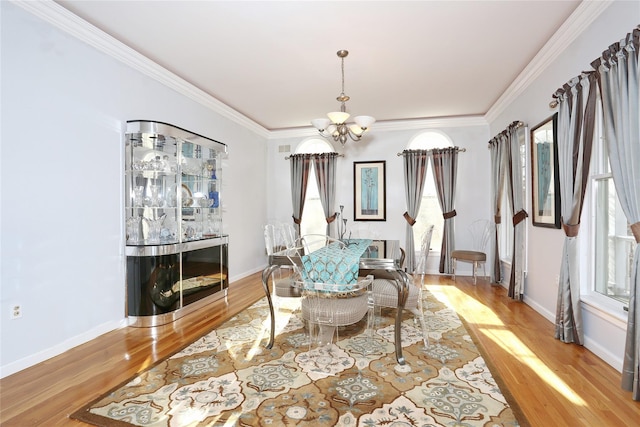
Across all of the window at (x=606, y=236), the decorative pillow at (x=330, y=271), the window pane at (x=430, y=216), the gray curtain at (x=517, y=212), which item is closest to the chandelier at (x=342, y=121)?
the decorative pillow at (x=330, y=271)

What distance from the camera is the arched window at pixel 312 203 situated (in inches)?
269

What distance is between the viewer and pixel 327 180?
6551 mm

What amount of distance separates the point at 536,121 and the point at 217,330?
447 centimetres

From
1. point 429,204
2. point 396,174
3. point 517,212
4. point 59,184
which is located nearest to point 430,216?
point 429,204

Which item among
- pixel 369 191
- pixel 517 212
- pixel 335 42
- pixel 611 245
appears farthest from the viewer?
pixel 369 191

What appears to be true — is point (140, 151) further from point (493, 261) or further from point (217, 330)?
point (493, 261)

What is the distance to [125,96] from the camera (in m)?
3.50

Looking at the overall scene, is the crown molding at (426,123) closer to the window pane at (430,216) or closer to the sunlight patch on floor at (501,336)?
the window pane at (430,216)

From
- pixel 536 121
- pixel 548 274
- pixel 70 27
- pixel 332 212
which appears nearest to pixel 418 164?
pixel 332 212

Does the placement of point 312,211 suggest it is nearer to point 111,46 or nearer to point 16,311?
point 111,46

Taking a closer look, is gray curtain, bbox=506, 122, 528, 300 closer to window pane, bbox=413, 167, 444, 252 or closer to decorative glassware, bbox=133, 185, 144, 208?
window pane, bbox=413, 167, 444, 252

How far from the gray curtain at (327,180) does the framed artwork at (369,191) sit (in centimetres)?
43

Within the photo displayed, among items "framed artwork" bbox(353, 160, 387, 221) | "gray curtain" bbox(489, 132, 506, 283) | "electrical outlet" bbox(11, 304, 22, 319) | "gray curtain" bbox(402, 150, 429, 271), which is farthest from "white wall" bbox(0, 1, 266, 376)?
"gray curtain" bbox(489, 132, 506, 283)

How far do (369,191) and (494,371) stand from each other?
14.3 ft
